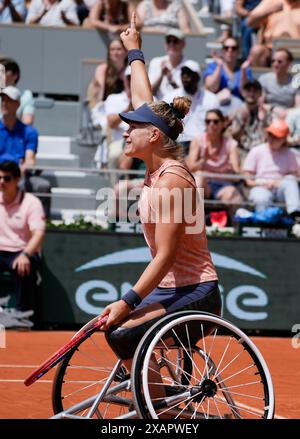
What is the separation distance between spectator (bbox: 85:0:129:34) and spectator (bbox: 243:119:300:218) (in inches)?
134

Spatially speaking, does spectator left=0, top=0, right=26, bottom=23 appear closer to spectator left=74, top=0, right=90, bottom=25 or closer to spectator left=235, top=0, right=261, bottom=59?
spectator left=74, top=0, right=90, bottom=25

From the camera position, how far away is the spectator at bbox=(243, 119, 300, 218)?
1213 centimetres

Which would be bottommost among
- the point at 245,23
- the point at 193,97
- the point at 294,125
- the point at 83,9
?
the point at 294,125

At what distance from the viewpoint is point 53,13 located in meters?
15.6

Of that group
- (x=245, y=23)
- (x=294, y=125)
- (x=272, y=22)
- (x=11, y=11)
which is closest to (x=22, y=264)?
(x=294, y=125)

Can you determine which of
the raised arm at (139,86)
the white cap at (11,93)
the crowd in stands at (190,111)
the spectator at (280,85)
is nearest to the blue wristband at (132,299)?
the raised arm at (139,86)

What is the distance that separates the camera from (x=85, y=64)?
14688 millimetres

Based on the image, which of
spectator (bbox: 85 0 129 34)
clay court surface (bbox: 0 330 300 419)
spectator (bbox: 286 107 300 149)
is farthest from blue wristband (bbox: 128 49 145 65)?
spectator (bbox: 85 0 129 34)

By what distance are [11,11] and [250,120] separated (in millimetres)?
4291

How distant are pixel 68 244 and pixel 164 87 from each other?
9.32 feet

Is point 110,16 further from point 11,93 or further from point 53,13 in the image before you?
point 11,93

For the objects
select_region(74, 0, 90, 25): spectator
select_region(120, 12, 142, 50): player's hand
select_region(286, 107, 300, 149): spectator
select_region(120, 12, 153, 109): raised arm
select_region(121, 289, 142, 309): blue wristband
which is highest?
select_region(74, 0, 90, 25): spectator
